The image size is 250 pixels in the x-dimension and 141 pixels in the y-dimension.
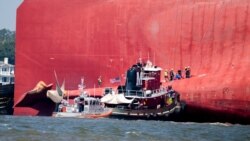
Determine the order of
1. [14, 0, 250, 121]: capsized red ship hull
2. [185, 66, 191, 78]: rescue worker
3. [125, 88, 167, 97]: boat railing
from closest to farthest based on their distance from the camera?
1. [125, 88, 167, 97]: boat railing
2. [185, 66, 191, 78]: rescue worker
3. [14, 0, 250, 121]: capsized red ship hull

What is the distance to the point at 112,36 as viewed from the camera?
56031 millimetres

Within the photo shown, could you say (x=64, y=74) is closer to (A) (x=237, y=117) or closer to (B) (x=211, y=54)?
(B) (x=211, y=54)

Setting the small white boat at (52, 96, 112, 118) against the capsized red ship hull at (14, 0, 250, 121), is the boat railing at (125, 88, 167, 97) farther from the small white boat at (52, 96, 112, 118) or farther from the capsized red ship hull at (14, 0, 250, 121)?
the capsized red ship hull at (14, 0, 250, 121)

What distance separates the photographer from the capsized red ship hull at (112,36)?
54250mm

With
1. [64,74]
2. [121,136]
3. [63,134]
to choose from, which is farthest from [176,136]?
[64,74]

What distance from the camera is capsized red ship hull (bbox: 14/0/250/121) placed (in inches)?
2136

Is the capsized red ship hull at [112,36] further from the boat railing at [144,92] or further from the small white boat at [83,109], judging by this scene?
the boat railing at [144,92]

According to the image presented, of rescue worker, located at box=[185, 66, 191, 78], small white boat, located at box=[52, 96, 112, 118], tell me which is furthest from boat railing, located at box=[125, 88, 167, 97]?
rescue worker, located at box=[185, 66, 191, 78]

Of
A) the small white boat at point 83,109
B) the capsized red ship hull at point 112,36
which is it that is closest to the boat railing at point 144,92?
the small white boat at point 83,109

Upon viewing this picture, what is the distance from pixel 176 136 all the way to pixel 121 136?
2754mm

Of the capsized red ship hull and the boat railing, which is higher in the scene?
the capsized red ship hull

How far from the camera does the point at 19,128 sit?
3500 cm

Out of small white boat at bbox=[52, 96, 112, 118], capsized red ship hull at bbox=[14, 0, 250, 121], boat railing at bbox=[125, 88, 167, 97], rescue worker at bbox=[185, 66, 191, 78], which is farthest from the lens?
capsized red ship hull at bbox=[14, 0, 250, 121]

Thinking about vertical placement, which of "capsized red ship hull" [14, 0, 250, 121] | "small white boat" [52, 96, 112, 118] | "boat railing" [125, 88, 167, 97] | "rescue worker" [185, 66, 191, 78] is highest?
"capsized red ship hull" [14, 0, 250, 121]
